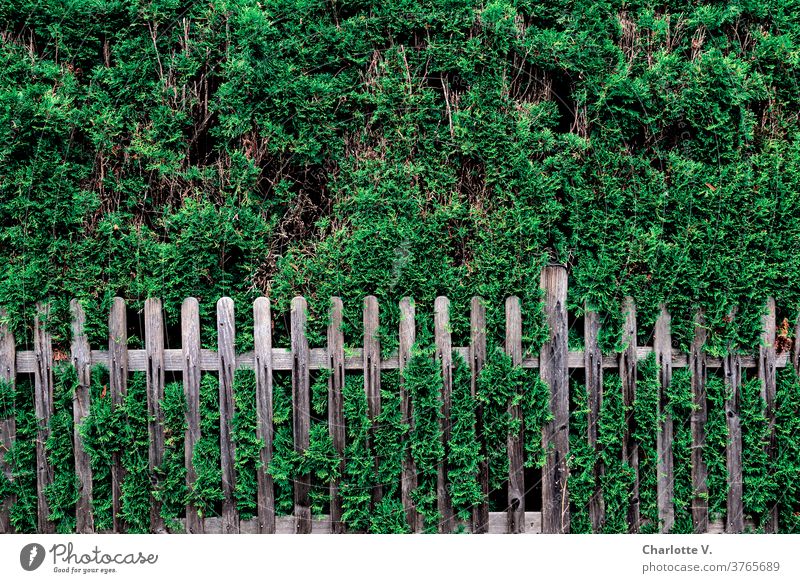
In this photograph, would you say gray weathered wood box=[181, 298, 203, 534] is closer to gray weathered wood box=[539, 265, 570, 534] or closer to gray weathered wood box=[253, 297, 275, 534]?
gray weathered wood box=[253, 297, 275, 534]

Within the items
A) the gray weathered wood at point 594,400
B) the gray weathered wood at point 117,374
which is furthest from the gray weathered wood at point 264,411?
the gray weathered wood at point 594,400

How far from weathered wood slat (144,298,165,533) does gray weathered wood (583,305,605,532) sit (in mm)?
2264

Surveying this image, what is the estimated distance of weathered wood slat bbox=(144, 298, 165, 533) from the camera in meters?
3.40

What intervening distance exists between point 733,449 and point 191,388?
2949 millimetres

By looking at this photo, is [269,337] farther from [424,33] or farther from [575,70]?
[575,70]

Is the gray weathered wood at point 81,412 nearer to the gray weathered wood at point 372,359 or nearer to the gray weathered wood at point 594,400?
the gray weathered wood at point 372,359

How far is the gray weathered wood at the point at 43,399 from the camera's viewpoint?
3.44m

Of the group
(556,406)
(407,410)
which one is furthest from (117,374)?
(556,406)

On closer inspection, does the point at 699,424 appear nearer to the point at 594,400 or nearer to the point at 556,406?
the point at 594,400

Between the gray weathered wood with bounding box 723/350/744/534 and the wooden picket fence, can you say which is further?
the gray weathered wood with bounding box 723/350/744/534

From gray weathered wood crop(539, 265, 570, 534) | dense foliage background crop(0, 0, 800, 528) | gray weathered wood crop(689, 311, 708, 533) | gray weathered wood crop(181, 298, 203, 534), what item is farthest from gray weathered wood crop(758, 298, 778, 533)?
gray weathered wood crop(181, 298, 203, 534)

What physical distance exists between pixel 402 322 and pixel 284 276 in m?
0.70

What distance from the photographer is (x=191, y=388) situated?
134 inches

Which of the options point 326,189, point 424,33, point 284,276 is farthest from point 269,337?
point 424,33
